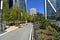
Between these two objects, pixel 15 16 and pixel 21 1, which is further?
pixel 21 1

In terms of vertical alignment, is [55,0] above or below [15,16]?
above

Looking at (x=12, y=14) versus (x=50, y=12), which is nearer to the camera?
(x=12, y=14)

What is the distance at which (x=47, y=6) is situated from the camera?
126 metres

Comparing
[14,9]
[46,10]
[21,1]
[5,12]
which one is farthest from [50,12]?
[5,12]

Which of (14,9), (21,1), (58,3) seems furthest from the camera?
(21,1)

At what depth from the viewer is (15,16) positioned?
72250 millimetres

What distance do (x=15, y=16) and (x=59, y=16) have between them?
1598 cm

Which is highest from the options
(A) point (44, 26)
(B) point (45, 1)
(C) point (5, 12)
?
(B) point (45, 1)

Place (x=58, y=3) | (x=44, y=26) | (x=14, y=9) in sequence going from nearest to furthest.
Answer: (x=44, y=26)
(x=14, y=9)
(x=58, y=3)

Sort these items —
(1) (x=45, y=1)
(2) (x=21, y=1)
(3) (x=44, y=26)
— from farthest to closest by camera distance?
(2) (x=21, y=1) < (1) (x=45, y=1) < (3) (x=44, y=26)

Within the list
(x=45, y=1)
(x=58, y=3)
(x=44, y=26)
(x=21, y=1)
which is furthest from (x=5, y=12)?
(x=21, y=1)

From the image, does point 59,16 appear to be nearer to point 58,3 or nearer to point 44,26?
point 44,26

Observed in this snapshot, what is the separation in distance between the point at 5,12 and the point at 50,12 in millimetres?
75724

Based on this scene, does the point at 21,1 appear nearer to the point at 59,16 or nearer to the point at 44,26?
the point at 59,16
